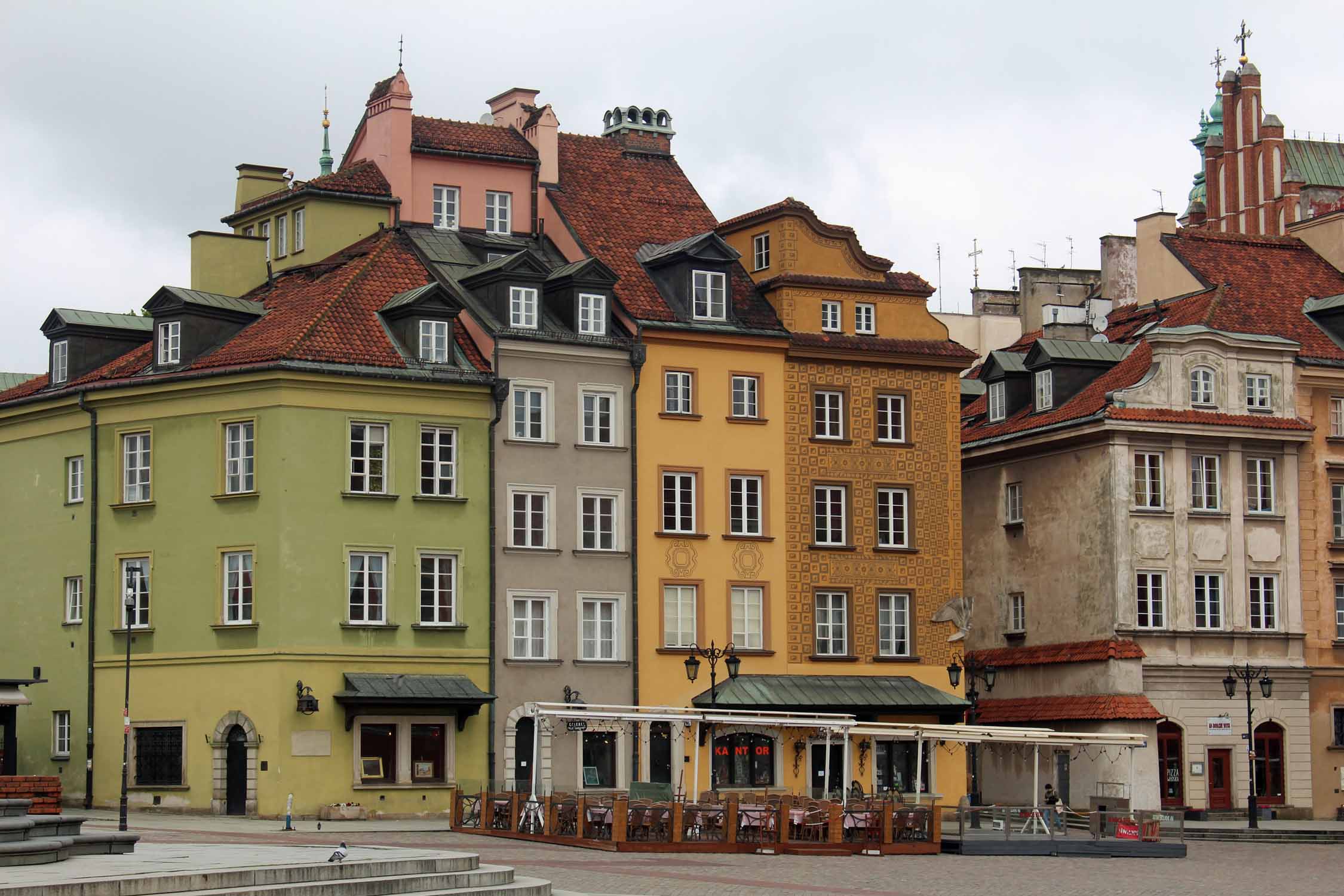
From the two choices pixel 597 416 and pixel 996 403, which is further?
pixel 996 403

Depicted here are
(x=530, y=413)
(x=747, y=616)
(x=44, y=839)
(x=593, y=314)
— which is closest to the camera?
(x=44, y=839)

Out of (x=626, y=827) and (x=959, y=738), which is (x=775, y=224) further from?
(x=626, y=827)

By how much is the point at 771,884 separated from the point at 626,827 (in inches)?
290

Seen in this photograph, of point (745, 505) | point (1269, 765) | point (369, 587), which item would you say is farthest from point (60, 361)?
point (1269, 765)

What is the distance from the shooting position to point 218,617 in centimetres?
5628

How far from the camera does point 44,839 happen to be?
110 feet

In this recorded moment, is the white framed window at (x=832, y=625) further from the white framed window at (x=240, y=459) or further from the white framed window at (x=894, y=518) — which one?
the white framed window at (x=240, y=459)

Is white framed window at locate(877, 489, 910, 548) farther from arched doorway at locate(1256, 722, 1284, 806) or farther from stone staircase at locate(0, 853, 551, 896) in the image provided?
stone staircase at locate(0, 853, 551, 896)

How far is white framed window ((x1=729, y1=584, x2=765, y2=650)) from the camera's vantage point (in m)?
61.9

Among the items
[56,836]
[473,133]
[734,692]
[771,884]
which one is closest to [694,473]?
[734,692]

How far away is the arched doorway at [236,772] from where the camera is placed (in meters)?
55.0

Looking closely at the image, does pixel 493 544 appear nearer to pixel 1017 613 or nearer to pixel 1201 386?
pixel 1017 613

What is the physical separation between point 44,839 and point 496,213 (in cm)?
3415

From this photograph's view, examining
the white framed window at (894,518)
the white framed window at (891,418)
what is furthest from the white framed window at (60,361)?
the white framed window at (894,518)
